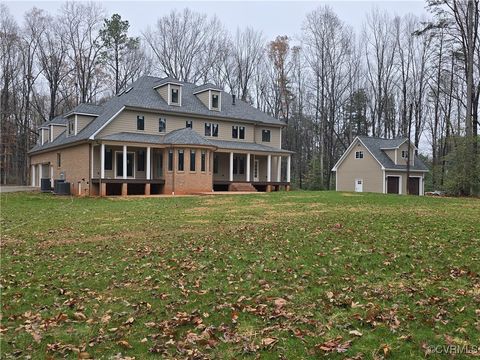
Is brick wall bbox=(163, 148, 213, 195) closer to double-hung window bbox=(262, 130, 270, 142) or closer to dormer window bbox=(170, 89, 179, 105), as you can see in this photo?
dormer window bbox=(170, 89, 179, 105)

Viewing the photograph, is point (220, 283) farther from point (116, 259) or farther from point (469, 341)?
point (469, 341)

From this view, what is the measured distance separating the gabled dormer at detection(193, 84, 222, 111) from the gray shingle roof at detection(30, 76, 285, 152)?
33 cm

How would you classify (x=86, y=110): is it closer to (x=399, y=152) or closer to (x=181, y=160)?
(x=181, y=160)

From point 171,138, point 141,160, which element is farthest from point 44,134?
point 171,138

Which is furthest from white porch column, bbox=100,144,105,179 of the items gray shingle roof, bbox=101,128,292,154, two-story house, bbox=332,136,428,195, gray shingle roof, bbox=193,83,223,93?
two-story house, bbox=332,136,428,195

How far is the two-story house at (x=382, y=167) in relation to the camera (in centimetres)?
3494

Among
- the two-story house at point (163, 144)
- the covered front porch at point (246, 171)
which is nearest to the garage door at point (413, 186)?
the covered front porch at point (246, 171)

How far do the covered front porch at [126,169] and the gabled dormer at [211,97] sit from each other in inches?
236

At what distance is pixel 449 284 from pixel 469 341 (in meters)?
1.75

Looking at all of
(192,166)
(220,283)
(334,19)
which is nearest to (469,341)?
(220,283)

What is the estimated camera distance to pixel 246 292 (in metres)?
5.71

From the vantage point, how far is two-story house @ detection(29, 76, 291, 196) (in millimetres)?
26672

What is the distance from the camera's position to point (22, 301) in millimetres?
5645

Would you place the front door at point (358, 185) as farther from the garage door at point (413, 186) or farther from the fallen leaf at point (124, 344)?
the fallen leaf at point (124, 344)
